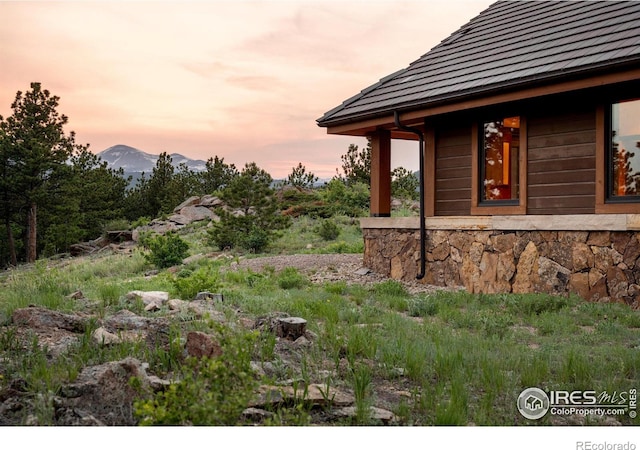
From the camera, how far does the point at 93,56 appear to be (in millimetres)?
7324

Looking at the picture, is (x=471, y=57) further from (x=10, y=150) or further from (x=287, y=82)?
(x=10, y=150)

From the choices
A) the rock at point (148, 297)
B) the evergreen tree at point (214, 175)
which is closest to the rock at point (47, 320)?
the rock at point (148, 297)

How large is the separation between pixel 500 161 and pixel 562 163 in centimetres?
117

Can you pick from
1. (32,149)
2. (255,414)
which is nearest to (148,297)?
(255,414)

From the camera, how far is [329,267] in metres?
11.4

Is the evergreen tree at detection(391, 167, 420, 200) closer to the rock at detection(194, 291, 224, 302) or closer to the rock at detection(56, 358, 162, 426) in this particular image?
the rock at detection(194, 291, 224, 302)

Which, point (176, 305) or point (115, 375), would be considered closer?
point (115, 375)

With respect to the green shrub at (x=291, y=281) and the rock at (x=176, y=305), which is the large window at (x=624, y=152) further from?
the rock at (x=176, y=305)

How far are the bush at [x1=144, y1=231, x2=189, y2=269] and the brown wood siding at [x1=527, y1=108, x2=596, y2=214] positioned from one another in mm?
7921

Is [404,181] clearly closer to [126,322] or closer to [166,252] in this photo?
[166,252]

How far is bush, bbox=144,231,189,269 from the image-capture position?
13.5 m

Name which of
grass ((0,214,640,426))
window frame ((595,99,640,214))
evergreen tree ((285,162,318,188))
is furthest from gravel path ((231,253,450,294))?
evergreen tree ((285,162,318,188))
